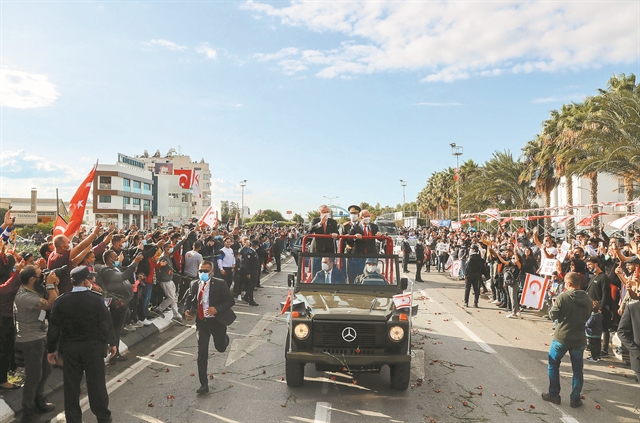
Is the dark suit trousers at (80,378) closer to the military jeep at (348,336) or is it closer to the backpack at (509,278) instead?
the military jeep at (348,336)

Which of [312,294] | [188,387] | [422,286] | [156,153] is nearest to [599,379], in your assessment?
[312,294]

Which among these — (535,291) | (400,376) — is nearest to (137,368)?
(400,376)

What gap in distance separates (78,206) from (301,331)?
614cm

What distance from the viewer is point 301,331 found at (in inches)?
268

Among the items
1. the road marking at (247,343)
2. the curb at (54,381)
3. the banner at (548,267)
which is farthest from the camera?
the banner at (548,267)

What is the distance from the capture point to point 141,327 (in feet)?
35.7

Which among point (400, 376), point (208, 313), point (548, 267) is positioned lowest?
point (400, 376)

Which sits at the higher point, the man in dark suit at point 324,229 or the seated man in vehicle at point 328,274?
the man in dark suit at point 324,229

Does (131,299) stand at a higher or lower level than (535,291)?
higher

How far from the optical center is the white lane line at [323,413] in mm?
6008

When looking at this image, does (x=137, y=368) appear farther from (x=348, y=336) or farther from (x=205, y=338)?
(x=348, y=336)

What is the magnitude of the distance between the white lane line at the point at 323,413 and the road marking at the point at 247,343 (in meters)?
2.43

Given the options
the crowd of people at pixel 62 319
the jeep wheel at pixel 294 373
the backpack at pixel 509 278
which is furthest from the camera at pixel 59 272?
the backpack at pixel 509 278

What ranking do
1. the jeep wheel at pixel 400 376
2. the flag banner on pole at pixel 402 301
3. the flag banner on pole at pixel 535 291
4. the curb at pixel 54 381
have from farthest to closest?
the flag banner on pole at pixel 535 291
the flag banner on pole at pixel 402 301
the jeep wheel at pixel 400 376
the curb at pixel 54 381
